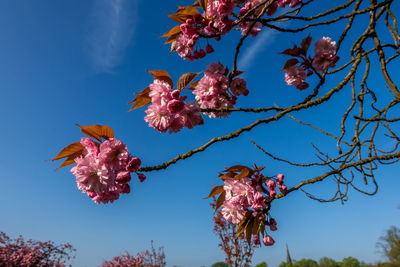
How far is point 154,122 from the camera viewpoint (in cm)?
109

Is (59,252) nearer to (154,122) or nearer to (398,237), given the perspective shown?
(154,122)

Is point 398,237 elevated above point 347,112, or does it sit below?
below

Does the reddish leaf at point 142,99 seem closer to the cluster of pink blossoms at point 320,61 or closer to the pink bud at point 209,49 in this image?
the pink bud at point 209,49

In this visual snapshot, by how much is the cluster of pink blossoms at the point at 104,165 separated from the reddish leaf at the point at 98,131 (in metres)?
0.03

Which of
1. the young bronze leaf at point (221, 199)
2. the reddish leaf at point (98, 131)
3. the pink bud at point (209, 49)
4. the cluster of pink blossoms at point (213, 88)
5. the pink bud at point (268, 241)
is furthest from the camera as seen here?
the pink bud at point (268, 241)

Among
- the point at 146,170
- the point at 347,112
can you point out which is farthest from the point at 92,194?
the point at 347,112

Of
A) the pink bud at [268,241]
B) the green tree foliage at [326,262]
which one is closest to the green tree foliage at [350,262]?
the green tree foliage at [326,262]

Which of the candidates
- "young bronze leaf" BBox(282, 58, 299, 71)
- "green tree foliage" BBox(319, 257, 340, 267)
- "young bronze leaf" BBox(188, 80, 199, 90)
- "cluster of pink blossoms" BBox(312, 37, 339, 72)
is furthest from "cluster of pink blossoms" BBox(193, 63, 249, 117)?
"green tree foliage" BBox(319, 257, 340, 267)

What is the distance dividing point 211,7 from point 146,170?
3.09 ft

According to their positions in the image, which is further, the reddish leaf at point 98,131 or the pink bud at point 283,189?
the pink bud at point 283,189

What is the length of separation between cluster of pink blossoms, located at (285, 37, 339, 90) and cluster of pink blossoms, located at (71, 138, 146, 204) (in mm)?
1100

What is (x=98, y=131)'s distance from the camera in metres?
1.03

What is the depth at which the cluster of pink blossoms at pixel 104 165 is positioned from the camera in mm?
1043

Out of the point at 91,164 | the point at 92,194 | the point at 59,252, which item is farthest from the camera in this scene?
the point at 59,252
